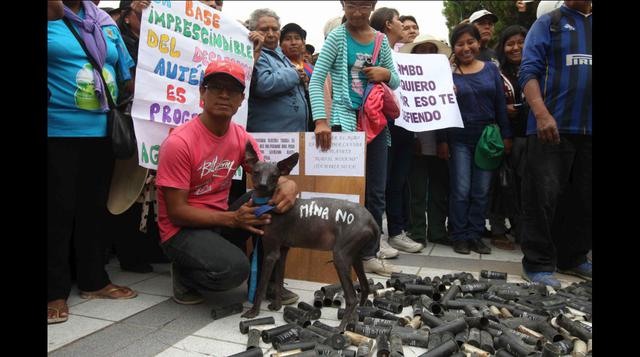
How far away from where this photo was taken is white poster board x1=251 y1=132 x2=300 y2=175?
16.9ft

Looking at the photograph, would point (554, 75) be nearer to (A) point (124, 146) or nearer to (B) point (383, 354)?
(B) point (383, 354)

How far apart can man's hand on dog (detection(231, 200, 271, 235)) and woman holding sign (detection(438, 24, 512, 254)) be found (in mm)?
3738

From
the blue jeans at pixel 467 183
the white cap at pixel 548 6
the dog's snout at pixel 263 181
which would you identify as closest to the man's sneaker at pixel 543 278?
the blue jeans at pixel 467 183

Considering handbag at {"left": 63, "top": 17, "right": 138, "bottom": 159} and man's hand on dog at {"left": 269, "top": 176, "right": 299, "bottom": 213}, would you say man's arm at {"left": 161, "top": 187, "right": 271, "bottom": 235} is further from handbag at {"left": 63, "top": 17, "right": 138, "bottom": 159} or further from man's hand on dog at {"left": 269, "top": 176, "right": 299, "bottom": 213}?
handbag at {"left": 63, "top": 17, "right": 138, "bottom": 159}

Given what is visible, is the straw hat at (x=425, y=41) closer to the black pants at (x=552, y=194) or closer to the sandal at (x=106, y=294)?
the black pants at (x=552, y=194)

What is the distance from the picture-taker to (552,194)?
5168 millimetres

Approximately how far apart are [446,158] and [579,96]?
2.25 m

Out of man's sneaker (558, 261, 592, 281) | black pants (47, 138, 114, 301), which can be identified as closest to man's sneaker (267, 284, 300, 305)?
black pants (47, 138, 114, 301)

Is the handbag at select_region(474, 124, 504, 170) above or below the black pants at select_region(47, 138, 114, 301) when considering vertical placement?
above

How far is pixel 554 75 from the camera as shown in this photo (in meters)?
5.11

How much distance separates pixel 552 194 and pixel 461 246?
1.86m

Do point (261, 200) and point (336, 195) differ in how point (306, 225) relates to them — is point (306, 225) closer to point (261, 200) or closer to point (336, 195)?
point (261, 200)

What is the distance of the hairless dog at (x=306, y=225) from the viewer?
386 centimetres

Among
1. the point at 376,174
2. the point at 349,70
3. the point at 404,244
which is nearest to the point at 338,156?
the point at 376,174
